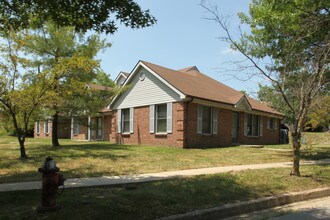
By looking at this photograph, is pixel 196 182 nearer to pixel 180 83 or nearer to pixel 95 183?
pixel 95 183

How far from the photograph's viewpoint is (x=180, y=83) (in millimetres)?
22016

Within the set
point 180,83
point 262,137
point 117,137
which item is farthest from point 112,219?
point 262,137

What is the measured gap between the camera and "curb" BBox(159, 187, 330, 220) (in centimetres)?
654

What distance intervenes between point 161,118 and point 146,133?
1.62 m

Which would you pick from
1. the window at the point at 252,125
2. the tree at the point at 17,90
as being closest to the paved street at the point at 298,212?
the tree at the point at 17,90

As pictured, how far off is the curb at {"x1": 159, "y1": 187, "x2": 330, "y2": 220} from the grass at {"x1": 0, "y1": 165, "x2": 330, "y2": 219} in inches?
9.2

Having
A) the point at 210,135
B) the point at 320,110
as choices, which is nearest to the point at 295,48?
the point at 320,110

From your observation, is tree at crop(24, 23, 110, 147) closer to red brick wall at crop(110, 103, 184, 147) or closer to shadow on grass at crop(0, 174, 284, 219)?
red brick wall at crop(110, 103, 184, 147)

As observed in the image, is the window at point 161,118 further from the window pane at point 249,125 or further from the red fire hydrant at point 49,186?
the red fire hydrant at point 49,186

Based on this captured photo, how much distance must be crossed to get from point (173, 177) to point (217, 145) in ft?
42.1

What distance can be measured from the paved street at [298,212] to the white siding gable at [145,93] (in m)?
13.0

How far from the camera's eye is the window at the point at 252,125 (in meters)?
27.1

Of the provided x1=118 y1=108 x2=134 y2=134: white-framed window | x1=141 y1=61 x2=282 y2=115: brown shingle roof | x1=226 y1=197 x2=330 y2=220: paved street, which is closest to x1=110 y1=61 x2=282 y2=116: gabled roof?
x1=141 y1=61 x2=282 y2=115: brown shingle roof

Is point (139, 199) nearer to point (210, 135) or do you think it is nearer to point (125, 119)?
point (210, 135)
